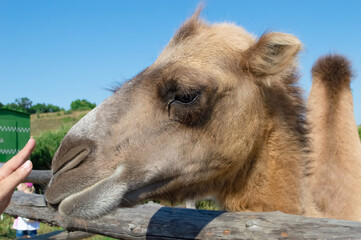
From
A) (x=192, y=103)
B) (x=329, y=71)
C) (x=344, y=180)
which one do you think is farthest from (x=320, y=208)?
(x=329, y=71)

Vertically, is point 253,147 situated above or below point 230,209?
above

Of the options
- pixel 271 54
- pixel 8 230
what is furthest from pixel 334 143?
pixel 8 230

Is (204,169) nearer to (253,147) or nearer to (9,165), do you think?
(253,147)

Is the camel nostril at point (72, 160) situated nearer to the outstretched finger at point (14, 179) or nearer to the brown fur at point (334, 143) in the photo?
the outstretched finger at point (14, 179)

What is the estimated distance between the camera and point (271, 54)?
8.68ft

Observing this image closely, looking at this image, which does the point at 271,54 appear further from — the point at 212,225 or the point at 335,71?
the point at 335,71

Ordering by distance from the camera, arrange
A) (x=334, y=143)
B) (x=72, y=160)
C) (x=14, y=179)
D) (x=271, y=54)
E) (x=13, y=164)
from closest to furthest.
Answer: (x=14, y=179) < (x=13, y=164) < (x=72, y=160) < (x=271, y=54) < (x=334, y=143)

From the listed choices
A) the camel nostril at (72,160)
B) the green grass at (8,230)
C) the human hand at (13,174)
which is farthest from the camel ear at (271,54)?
the green grass at (8,230)

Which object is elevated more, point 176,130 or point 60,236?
point 176,130

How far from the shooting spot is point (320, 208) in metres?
3.08

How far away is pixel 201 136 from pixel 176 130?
18 centimetres

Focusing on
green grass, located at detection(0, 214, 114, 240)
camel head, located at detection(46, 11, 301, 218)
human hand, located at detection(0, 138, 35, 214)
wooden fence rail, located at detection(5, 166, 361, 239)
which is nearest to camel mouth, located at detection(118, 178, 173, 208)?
camel head, located at detection(46, 11, 301, 218)

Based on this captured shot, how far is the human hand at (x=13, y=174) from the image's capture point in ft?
6.00

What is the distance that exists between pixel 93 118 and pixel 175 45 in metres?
0.89
